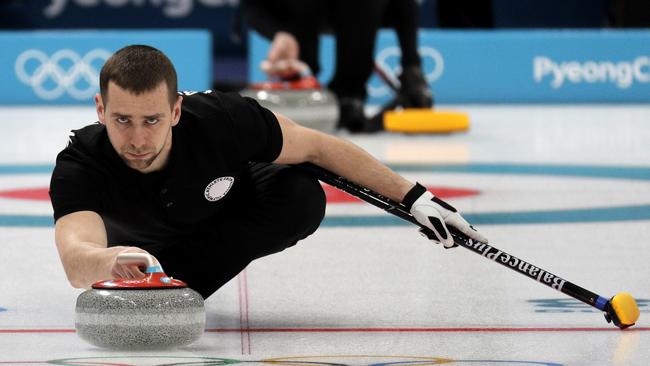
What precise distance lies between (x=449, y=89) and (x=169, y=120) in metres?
9.06

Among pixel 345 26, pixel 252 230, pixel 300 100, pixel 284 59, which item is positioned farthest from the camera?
pixel 345 26

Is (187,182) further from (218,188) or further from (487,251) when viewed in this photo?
(487,251)

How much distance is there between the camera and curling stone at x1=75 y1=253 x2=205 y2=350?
304cm

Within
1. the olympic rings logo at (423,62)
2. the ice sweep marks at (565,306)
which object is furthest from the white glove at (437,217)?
the olympic rings logo at (423,62)

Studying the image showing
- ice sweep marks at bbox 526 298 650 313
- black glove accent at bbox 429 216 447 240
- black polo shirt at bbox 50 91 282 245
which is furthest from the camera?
ice sweep marks at bbox 526 298 650 313

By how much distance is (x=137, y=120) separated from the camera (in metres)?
3.20

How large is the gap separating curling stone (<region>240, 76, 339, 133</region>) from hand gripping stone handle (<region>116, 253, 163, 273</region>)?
5.85 meters

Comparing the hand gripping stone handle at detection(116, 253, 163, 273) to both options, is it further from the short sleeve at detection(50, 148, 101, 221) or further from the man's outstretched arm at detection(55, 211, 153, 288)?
the short sleeve at detection(50, 148, 101, 221)

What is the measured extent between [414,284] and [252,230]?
0.76 m

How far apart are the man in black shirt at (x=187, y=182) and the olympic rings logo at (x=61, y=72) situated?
806 centimetres

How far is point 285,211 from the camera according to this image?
3812 millimetres

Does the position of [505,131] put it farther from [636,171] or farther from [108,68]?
[108,68]

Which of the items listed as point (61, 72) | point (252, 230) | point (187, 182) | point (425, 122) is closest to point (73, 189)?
point (187, 182)

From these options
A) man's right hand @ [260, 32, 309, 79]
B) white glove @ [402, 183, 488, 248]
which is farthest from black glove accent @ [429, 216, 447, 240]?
man's right hand @ [260, 32, 309, 79]
